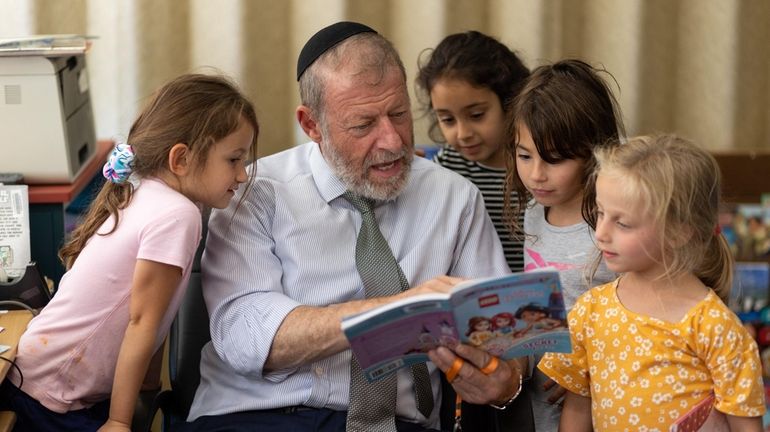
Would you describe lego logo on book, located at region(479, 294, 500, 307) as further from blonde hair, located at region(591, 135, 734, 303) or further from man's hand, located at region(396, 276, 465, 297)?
blonde hair, located at region(591, 135, 734, 303)

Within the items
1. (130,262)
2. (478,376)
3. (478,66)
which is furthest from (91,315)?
(478,66)

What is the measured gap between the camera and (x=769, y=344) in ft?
11.1

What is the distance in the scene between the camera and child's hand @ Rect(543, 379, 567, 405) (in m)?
2.08

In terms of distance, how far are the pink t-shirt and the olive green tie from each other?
0.36 metres

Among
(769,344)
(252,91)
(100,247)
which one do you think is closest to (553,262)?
(100,247)

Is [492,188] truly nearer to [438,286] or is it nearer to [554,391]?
[554,391]

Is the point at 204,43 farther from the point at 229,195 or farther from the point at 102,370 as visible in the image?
the point at 102,370

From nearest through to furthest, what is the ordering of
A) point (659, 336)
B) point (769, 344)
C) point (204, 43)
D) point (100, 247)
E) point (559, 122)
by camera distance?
1. point (659, 336)
2. point (100, 247)
3. point (559, 122)
4. point (204, 43)
5. point (769, 344)

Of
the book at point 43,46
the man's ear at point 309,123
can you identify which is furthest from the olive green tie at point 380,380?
the book at point 43,46

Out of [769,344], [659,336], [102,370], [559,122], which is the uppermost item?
[559,122]

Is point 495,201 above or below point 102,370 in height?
above

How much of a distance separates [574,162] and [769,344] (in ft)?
5.46

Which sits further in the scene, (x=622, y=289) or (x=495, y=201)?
(x=495, y=201)

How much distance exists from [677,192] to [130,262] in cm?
104
